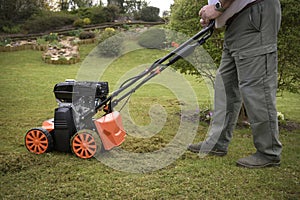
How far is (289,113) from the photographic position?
5.22 meters

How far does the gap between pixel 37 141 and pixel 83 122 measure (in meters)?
0.39

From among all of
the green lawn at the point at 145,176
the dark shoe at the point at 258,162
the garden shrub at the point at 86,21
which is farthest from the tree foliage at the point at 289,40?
the garden shrub at the point at 86,21

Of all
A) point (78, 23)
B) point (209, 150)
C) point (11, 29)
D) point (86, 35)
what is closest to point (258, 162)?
point (209, 150)

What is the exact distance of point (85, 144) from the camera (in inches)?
101

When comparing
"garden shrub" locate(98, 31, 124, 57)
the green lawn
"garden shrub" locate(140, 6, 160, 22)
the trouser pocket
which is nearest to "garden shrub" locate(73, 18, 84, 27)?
"garden shrub" locate(140, 6, 160, 22)

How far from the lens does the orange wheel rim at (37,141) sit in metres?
2.62

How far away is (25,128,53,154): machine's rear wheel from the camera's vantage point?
8.56 ft

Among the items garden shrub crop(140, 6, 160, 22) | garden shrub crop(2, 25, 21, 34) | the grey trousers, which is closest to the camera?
the grey trousers

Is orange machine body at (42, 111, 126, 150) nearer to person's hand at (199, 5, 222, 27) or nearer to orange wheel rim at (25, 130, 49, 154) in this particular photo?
orange wheel rim at (25, 130, 49, 154)

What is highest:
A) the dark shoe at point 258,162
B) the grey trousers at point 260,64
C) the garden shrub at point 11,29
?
the garden shrub at point 11,29

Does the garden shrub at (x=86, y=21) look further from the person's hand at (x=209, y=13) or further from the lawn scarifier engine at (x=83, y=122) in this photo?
the person's hand at (x=209, y=13)

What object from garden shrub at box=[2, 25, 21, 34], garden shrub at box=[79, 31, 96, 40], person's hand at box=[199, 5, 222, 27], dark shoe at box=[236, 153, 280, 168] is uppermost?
garden shrub at box=[2, 25, 21, 34]

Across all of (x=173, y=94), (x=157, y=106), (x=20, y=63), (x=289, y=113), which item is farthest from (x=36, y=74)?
(x=289, y=113)

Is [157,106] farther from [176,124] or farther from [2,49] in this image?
[2,49]
